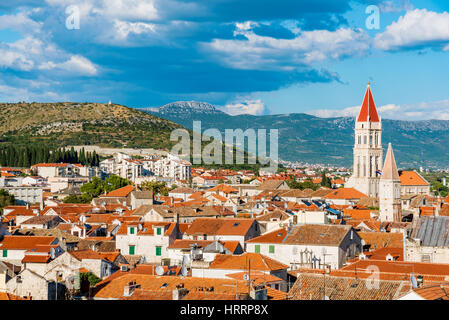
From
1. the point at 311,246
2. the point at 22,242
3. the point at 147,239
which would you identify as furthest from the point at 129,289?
the point at 147,239

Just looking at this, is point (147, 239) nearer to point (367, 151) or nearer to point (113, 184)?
point (113, 184)

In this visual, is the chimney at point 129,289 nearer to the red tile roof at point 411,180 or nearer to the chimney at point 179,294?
the chimney at point 179,294

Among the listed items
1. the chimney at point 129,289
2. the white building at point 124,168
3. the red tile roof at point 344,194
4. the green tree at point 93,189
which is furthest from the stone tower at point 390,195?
the white building at point 124,168

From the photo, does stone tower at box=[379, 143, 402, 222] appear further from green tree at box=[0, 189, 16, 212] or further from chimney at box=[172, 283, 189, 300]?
chimney at box=[172, 283, 189, 300]

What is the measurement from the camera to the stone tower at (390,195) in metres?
68.1

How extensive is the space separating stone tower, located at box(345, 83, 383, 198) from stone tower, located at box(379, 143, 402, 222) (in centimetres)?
2853

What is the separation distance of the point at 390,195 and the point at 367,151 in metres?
36.3

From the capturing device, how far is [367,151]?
106250 mm
